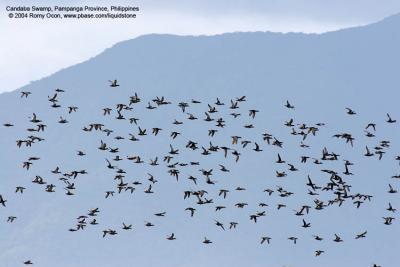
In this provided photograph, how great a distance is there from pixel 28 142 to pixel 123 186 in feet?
26.3

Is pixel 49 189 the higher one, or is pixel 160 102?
pixel 160 102

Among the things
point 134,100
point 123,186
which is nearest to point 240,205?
point 123,186

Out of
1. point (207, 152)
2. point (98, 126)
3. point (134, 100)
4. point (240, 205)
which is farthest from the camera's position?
point (240, 205)

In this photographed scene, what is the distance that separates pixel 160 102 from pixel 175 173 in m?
5.70

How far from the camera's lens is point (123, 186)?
3150 inches

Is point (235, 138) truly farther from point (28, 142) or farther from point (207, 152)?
point (28, 142)

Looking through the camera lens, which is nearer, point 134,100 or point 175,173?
point 134,100

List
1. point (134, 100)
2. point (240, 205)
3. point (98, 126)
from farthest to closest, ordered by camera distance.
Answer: point (240, 205), point (98, 126), point (134, 100)

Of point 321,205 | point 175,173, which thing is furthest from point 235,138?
point 321,205

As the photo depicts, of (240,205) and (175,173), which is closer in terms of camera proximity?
(175,173)

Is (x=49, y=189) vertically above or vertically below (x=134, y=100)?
below

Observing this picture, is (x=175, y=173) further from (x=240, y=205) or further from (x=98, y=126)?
(x=240, y=205)

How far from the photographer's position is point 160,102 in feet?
253

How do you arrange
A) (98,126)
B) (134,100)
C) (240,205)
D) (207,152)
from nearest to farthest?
(134,100) → (98,126) → (207,152) → (240,205)
